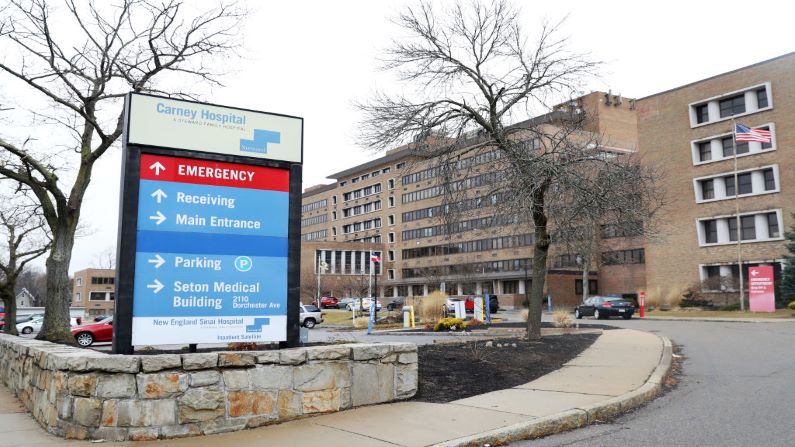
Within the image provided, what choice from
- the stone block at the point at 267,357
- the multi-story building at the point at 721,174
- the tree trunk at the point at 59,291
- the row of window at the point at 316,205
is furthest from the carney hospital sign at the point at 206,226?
the row of window at the point at 316,205

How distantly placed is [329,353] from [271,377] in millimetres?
804

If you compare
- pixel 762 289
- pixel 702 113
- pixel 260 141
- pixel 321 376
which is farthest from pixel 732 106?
pixel 321 376

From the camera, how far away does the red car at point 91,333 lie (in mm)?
24314

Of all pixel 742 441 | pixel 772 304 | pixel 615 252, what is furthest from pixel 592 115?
pixel 615 252

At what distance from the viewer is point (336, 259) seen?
4227 inches

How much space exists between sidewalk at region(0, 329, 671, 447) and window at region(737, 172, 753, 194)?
41.9m

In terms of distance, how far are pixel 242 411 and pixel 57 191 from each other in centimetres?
1237

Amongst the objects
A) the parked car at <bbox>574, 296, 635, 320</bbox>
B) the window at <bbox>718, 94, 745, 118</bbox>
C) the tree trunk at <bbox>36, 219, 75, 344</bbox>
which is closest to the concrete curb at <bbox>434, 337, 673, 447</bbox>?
the tree trunk at <bbox>36, 219, 75, 344</bbox>

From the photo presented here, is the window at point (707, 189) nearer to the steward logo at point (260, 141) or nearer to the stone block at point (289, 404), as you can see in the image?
the steward logo at point (260, 141)

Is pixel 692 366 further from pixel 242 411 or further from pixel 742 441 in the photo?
pixel 242 411

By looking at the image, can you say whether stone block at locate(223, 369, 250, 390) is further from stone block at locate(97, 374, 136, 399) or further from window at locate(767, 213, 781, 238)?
window at locate(767, 213, 781, 238)

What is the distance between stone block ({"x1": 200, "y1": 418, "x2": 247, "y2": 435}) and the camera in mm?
6508

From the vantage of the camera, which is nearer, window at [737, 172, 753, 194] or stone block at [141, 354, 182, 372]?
stone block at [141, 354, 182, 372]

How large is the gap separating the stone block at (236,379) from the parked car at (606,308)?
31.1 m
